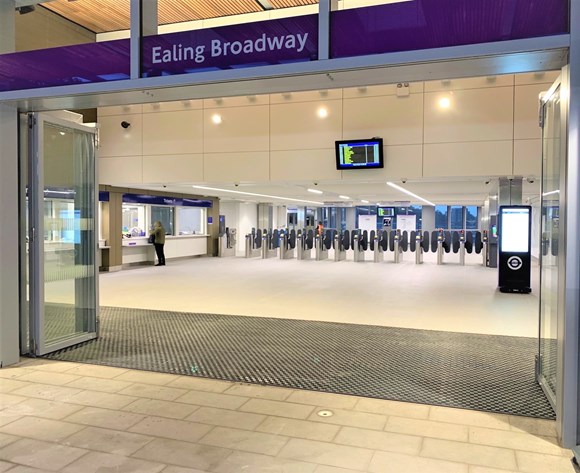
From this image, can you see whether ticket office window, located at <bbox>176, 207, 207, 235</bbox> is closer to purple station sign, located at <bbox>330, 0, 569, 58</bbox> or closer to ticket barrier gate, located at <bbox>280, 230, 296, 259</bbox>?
ticket barrier gate, located at <bbox>280, 230, 296, 259</bbox>

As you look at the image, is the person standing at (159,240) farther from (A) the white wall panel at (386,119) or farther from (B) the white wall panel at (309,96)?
(A) the white wall panel at (386,119)

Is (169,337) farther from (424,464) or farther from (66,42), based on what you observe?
(66,42)

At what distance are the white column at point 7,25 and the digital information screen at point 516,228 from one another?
775 cm

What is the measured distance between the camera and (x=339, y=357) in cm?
466

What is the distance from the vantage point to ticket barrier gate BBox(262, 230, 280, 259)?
1723 cm

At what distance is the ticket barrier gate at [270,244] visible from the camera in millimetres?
17234

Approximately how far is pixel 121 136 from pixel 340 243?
776 cm

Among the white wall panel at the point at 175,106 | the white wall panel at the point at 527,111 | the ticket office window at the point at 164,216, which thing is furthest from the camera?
the ticket office window at the point at 164,216

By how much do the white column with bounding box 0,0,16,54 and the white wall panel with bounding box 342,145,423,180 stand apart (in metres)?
6.49

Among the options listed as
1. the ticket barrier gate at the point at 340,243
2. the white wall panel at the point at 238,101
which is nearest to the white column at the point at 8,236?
the white wall panel at the point at 238,101

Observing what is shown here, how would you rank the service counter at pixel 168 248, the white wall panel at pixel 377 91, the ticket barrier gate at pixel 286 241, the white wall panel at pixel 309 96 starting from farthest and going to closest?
the ticket barrier gate at pixel 286 241, the service counter at pixel 168 248, the white wall panel at pixel 309 96, the white wall panel at pixel 377 91

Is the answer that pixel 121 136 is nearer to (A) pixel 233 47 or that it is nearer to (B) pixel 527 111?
(B) pixel 527 111

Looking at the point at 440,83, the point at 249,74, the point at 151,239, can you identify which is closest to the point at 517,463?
the point at 249,74

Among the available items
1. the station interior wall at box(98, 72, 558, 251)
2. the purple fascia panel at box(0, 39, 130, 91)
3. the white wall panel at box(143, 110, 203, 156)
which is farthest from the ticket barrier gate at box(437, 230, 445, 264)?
the purple fascia panel at box(0, 39, 130, 91)
